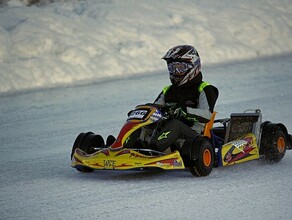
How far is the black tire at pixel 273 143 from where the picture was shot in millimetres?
7355

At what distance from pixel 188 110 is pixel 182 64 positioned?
58 cm

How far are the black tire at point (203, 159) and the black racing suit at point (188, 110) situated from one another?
0.16 m

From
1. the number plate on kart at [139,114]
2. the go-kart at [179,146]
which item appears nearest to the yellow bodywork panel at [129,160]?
the go-kart at [179,146]

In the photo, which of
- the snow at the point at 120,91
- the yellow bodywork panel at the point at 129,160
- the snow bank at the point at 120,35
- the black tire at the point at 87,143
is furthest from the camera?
the snow bank at the point at 120,35

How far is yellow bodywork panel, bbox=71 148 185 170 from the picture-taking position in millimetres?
6465

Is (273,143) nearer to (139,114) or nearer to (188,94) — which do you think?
(188,94)

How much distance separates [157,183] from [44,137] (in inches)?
137

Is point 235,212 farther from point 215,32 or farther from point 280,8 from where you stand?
point 280,8

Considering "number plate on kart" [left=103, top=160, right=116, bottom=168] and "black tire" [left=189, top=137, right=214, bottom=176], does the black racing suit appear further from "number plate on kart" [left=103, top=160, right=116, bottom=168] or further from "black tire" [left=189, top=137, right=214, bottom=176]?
"number plate on kart" [left=103, top=160, right=116, bottom=168]

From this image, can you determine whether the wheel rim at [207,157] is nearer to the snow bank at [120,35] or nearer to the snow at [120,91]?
the snow at [120,91]

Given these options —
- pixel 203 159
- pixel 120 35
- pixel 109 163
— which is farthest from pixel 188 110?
pixel 120 35

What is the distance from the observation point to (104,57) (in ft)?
52.4

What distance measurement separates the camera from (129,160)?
6484 millimetres

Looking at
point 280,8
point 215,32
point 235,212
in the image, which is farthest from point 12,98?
point 280,8
